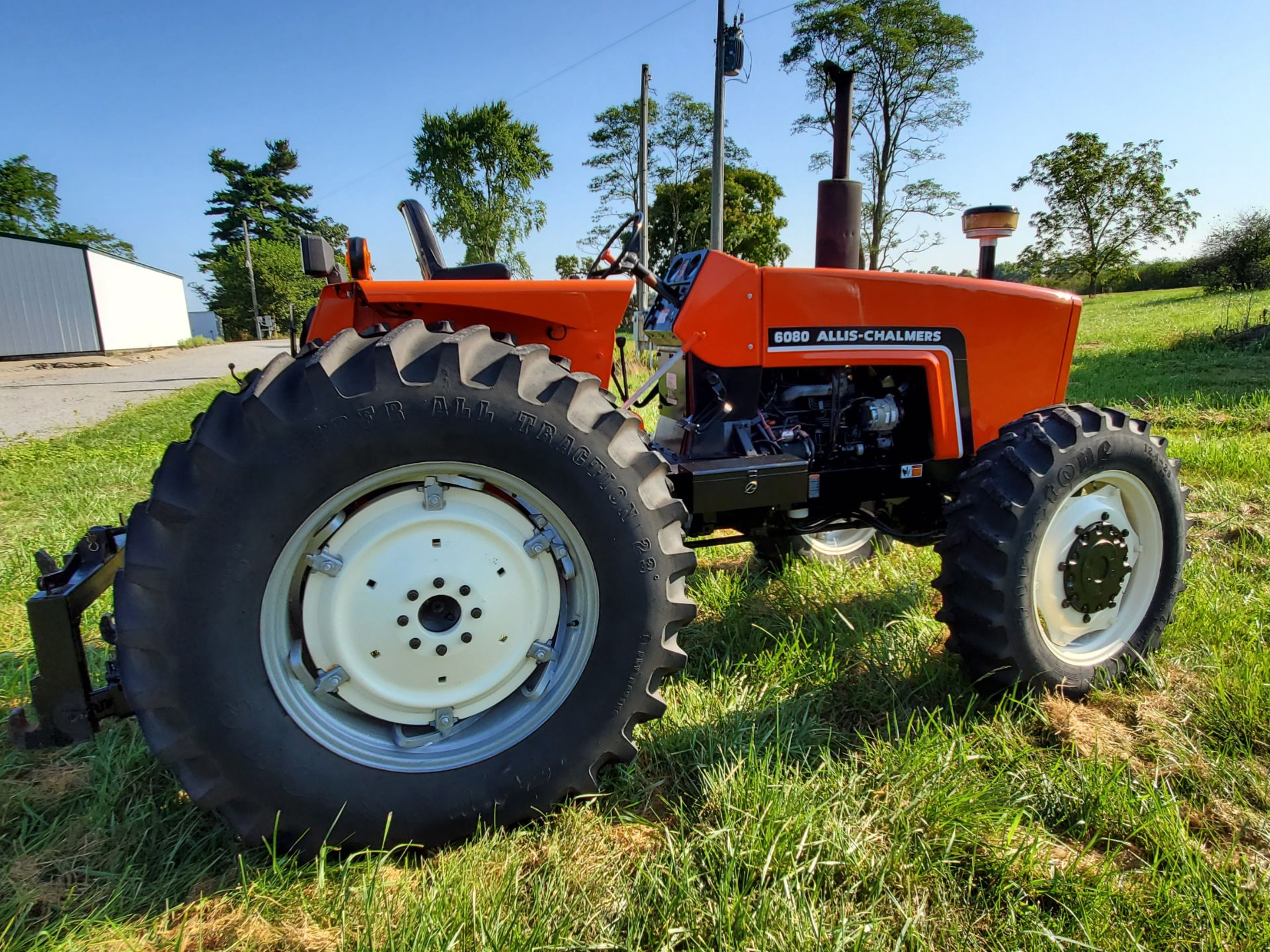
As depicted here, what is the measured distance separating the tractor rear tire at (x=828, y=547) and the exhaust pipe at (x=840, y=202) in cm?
133

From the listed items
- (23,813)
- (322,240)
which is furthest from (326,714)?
(322,240)

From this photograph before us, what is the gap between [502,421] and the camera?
1.58 meters

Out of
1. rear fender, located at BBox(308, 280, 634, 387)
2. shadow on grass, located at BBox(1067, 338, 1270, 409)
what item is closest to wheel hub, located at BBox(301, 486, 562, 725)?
rear fender, located at BBox(308, 280, 634, 387)

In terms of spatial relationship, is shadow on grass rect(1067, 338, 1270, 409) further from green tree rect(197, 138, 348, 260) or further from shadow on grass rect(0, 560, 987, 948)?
green tree rect(197, 138, 348, 260)

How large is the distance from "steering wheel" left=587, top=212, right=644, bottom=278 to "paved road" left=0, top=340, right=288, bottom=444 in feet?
19.4

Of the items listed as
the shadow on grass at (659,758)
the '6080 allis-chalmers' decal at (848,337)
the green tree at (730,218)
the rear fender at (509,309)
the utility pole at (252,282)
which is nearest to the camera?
the shadow on grass at (659,758)

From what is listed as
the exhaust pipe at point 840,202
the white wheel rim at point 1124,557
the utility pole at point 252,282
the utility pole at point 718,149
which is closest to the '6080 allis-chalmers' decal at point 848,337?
the exhaust pipe at point 840,202

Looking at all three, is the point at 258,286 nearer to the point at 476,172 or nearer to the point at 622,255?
the point at 476,172

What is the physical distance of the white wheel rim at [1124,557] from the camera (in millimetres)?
2252

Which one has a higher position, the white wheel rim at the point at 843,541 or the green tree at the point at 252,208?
the green tree at the point at 252,208

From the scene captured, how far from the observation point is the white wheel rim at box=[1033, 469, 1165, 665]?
2252 millimetres

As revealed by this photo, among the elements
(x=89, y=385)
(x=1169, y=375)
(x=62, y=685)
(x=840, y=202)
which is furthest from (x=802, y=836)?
(x=89, y=385)

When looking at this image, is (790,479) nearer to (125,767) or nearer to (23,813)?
(125,767)

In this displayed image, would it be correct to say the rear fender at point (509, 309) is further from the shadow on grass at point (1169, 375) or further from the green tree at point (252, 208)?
the green tree at point (252, 208)
